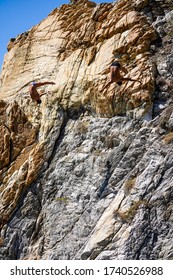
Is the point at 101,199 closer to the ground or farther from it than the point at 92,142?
closer to the ground

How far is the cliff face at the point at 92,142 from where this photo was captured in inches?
898

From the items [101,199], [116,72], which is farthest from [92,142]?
[116,72]

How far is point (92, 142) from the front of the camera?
27.1 m

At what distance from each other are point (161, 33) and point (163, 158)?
25.6 ft

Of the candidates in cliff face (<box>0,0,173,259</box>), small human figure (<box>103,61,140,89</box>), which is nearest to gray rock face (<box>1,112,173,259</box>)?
cliff face (<box>0,0,173,259</box>)

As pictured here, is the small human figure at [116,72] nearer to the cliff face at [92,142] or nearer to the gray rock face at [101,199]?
the cliff face at [92,142]

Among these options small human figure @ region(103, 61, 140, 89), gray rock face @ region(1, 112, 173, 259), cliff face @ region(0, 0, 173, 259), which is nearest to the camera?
gray rock face @ region(1, 112, 173, 259)

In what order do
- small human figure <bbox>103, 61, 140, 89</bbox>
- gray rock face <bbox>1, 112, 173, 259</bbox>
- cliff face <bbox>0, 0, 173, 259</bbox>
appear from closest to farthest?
1. gray rock face <bbox>1, 112, 173, 259</bbox>
2. cliff face <bbox>0, 0, 173, 259</bbox>
3. small human figure <bbox>103, 61, 140, 89</bbox>

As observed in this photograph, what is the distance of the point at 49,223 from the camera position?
86.4ft

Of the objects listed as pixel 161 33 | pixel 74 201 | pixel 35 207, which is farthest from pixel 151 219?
pixel 161 33

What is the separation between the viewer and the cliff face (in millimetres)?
22797

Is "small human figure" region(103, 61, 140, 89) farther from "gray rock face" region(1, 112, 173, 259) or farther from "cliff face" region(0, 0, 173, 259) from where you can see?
"gray rock face" region(1, 112, 173, 259)

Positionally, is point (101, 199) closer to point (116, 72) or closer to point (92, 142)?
point (92, 142)
